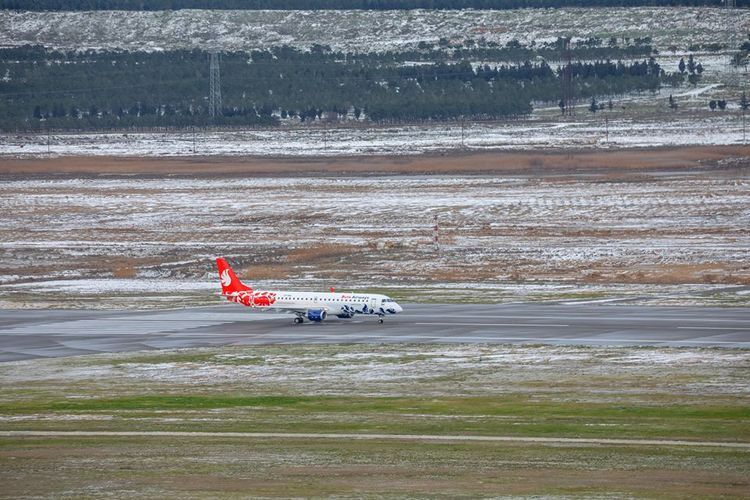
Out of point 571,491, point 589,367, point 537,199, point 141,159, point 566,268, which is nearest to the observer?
point 571,491

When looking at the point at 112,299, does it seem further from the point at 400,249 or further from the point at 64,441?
the point at 64,441

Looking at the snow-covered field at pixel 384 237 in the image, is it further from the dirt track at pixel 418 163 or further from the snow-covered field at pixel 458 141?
the snow-covered field at pixel 458 141

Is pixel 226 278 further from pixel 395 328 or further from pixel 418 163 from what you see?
pixel 418 163

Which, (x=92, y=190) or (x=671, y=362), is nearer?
(x=671, y=362)

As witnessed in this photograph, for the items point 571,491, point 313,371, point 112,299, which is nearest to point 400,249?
point 112,299

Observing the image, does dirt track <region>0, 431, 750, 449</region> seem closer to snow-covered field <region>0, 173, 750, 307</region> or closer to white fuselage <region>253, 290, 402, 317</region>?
white fuselage <region>253, 290, 402, 317</region>

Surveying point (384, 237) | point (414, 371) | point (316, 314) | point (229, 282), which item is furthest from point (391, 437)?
point (384, 237)

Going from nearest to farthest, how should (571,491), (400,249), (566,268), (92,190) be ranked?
1. (571,491)
2. (566,268)
3. (400,249)
4. (92,190)
